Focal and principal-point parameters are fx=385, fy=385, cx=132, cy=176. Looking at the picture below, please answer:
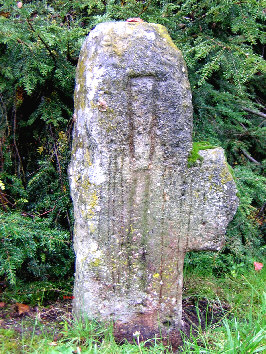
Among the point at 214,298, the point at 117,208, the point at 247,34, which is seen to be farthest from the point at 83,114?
the point at 214,298

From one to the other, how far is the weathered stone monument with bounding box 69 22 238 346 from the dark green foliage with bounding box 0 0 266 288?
754 millimetres

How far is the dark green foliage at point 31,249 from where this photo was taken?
2576 millimetres

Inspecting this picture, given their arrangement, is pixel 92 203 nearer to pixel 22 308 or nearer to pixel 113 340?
pixel 113 340

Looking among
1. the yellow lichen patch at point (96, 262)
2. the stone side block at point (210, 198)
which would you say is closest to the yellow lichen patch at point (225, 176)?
the stone side block at point (210, 198)

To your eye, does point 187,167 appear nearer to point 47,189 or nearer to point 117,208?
point 117,208

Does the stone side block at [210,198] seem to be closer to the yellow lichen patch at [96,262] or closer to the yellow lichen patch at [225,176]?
the yellow lichen patch at [225,176]

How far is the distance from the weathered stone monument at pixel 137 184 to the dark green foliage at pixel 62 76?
754 millimetres

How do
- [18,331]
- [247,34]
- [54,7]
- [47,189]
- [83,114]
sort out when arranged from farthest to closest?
[54,7], [47,189], [247,34], [18,331], [83,114]

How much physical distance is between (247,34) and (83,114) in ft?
4.93

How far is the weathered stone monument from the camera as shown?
2.15 metres

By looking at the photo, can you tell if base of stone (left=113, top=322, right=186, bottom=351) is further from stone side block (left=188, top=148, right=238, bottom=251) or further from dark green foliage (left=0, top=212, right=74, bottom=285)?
dark green foliage (left=0, top=212, right=74, bottom=285)

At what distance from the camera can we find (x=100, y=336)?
7.38 feet

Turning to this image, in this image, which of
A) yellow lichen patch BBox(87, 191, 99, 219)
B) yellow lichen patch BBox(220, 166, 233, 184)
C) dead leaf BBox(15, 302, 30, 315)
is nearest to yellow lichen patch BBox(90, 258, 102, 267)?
yellow lichen patch BBox(87, 191, 99, 219)

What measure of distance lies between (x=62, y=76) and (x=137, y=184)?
1.27m
